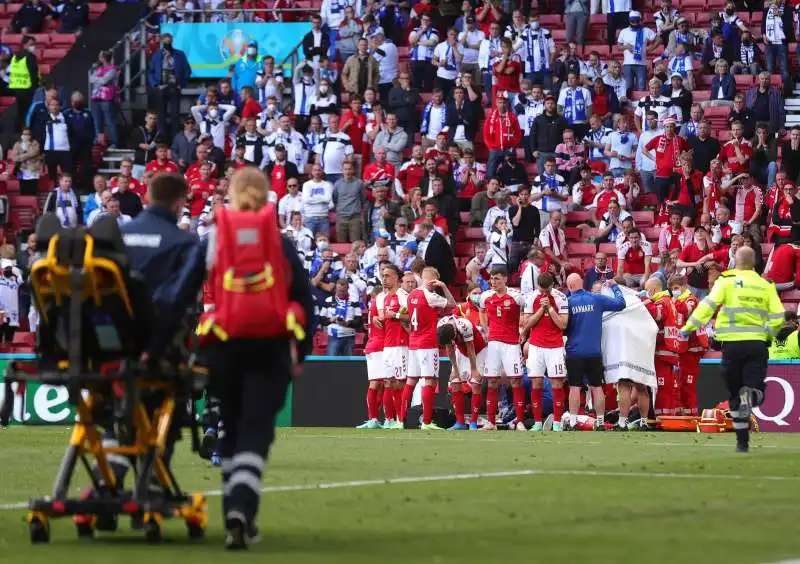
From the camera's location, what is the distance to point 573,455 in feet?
57.8

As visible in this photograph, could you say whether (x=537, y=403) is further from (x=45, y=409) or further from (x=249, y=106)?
(x=249, y=106)

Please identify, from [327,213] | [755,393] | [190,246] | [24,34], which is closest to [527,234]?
[327,213]

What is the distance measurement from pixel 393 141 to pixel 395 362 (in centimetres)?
719

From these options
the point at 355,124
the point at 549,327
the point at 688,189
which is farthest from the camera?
the point at 355,124

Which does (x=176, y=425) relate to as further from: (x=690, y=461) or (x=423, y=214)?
(x=423, y=214)

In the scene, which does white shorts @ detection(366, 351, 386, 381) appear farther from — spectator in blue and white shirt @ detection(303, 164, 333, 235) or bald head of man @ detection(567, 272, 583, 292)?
spectator in blue and white shirt @ detection(303, 164, 333, 235)

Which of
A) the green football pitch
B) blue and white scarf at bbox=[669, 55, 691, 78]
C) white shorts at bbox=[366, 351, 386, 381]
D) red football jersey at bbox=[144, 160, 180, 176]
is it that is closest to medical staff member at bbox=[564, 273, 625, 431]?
white shorts at bbox=[366, 351, 386, 381]

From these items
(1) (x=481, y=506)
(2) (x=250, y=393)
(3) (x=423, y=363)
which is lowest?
(3) (x=423, y=363)

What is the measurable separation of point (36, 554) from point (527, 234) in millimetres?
21177

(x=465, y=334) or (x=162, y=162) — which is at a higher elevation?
(x=162, y=162)

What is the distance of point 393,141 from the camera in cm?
3259

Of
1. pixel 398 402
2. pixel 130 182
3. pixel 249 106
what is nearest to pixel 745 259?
pixel 398 402

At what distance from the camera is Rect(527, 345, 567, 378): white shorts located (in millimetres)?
25688

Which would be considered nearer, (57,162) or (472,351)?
(472,351)
